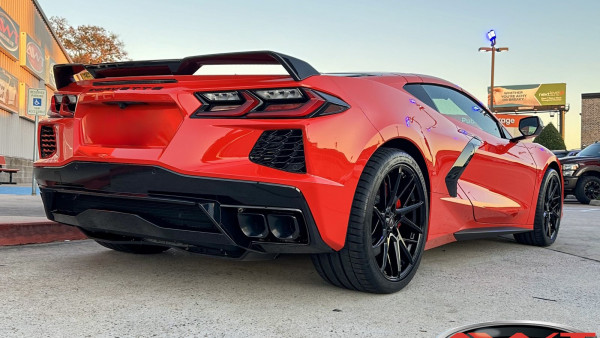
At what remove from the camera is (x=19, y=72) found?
19.9 meters

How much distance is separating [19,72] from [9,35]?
209cm

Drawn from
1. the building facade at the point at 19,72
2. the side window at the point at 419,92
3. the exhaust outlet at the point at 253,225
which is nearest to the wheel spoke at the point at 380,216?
the exhaust outlet at the point at 253,225

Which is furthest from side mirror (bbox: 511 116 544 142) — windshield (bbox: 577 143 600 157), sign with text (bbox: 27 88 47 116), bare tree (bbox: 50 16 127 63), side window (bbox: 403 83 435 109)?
bare tree (bbox: 50 16 127 63)

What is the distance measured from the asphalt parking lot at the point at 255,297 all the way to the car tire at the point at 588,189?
911 cm

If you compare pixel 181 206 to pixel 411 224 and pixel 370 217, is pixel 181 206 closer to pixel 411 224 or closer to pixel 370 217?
pixel 370 217

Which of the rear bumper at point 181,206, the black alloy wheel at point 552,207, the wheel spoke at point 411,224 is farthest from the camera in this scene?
the black alloy wheel at point 552,207

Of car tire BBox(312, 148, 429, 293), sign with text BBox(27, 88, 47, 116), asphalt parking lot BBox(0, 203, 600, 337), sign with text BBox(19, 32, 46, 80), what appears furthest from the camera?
sign with text BBox(19, 32, 46, 80)

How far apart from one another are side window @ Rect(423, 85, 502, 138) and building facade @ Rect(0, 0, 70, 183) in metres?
17.0

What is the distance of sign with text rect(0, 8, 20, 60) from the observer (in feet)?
57.2

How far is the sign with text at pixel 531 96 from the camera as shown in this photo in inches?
3066

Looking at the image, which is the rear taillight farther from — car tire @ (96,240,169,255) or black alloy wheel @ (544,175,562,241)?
black alloy wheel @ (544,175,562,241)

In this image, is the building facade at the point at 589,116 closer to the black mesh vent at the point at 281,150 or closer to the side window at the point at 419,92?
the side window at the point at 419,92

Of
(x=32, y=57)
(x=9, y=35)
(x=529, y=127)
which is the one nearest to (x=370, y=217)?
(x=529, y=127)

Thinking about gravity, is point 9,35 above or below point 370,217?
above
